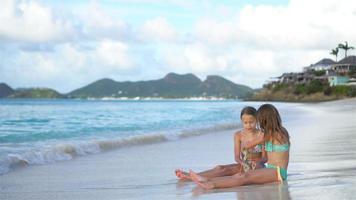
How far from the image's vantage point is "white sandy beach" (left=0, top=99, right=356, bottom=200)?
541 cm

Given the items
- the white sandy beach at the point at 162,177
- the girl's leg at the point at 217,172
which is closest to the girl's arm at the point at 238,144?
the girl's leg at the point at 217,172

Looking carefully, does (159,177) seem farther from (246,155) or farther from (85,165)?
(85,165)

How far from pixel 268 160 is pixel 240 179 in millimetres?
535

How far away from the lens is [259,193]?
5316mm

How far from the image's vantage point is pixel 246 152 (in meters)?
6.39

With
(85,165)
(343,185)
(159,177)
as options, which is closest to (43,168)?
(85,165)

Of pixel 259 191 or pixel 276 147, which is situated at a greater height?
pixel 276 147

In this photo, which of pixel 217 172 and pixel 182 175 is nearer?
pixel 182 175

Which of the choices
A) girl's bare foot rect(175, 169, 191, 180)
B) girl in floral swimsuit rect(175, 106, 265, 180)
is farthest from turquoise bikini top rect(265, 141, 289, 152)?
girl's bare foot rect(175, 169, 191, 180)

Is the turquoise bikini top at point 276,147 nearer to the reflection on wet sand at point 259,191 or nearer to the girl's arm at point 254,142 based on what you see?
the girl's arm at point 254,142

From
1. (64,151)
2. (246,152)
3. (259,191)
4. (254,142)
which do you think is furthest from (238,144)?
(64,151)

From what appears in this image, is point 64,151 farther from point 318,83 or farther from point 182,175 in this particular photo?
point 318,83

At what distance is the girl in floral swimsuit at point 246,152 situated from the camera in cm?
632

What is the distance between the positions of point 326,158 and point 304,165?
907 mm
